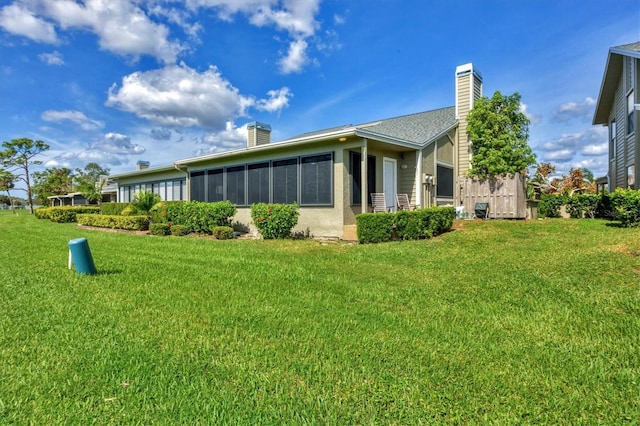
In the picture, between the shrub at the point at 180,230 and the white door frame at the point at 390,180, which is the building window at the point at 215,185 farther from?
the white door frame at the point at 390,180

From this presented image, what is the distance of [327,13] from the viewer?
11688 mm

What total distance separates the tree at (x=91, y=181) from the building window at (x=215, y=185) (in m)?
18.6

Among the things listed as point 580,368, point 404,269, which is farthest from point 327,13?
point 580,368

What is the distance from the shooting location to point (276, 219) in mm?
10266

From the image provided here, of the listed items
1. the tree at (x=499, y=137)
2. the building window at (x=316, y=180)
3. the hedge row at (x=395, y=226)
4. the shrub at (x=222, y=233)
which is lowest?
the shrub at (x=222, y=233)

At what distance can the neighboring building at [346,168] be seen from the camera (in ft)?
33.4

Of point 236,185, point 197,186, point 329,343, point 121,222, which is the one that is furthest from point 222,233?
point 329,343

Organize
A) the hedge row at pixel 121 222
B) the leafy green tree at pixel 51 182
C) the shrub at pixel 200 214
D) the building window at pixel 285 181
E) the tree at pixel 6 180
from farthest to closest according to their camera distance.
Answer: the leafy green tree at pixel 51 182, the tree at pixel 6 180, the hedge row at pixel 121 222, the shrub at pixel 200 214, the building window at pixel 285 181

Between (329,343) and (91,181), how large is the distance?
5374 cm

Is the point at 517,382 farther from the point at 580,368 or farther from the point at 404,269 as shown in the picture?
the point at 404,269

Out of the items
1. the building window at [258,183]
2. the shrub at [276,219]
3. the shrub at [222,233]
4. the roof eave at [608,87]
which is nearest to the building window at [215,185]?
the building window at [258,183]

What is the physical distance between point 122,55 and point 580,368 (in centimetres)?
1940

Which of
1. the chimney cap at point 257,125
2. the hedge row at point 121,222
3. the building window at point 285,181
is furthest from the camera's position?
the chimney cap at point 257,125

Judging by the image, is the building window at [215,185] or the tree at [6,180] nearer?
the building window at [215,185]
